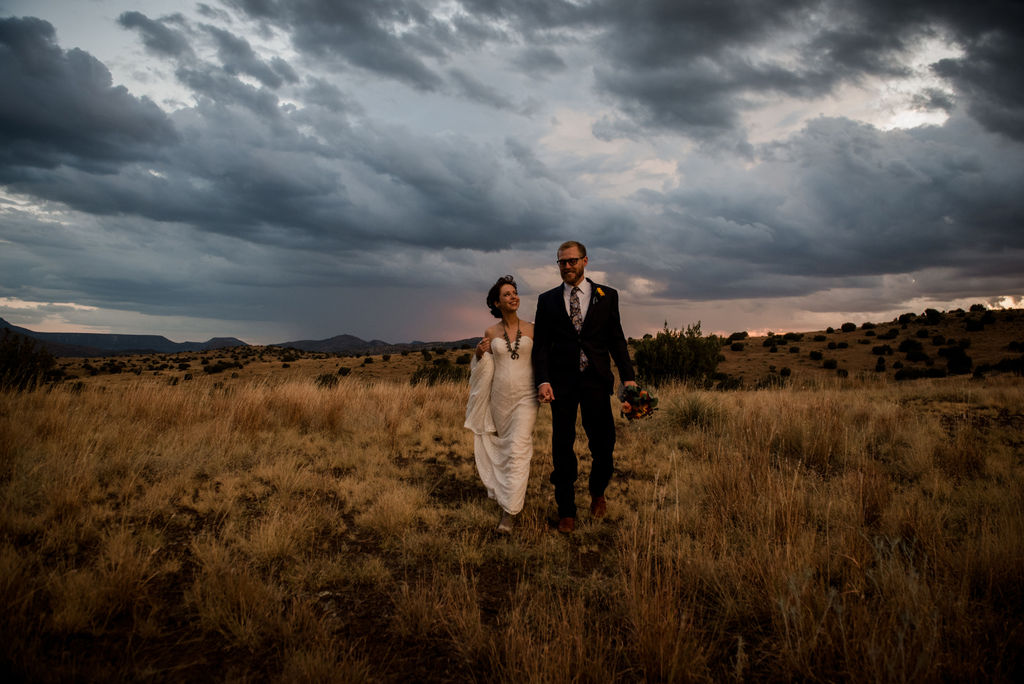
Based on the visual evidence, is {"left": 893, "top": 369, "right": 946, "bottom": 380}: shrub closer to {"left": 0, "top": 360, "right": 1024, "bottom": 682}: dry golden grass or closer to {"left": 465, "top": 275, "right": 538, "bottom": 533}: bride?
{"left": 0, "top": 360, "right": 1024, "bottom": 682}: dry golden grass

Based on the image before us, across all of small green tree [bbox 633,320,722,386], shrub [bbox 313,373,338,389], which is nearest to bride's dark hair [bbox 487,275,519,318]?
shrub [bbox 313,373,338,389]

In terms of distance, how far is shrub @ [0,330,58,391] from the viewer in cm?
1052

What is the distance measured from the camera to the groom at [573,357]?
4.17 meters

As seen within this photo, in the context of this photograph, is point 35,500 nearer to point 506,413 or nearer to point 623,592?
point 506,413

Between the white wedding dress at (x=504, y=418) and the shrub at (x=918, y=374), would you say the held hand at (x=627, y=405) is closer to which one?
the white wedding dress at (x=504, y=418)

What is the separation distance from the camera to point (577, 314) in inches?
166

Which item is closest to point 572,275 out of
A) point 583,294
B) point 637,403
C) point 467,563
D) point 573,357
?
point 583,294

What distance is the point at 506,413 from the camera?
449 cm

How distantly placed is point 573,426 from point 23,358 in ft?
45.5

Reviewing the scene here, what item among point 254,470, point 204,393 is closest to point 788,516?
point 254,470

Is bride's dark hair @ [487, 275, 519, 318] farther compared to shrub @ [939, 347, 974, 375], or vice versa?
shrub @ [939, 347, 974, 375]

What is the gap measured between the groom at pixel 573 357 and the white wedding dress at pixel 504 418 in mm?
208

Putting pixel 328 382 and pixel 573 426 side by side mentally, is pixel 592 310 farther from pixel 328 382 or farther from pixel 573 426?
pixel 328 382

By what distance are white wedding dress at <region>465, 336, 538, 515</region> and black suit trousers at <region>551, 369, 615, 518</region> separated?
278 mm
